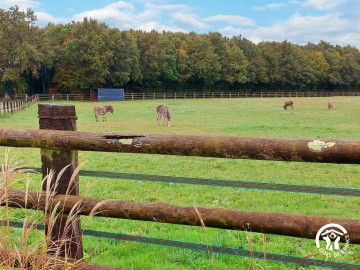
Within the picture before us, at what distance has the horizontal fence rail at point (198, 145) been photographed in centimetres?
248

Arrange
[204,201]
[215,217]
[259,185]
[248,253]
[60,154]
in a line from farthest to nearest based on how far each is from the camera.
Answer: [204,201] < [60,154] < [248,253] < [259,185] < [215,217]

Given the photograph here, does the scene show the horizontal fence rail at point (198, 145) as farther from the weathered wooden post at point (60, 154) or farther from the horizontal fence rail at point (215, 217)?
the horizontal fence rail at point (215, 217)

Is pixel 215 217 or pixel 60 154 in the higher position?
pixel 60 154

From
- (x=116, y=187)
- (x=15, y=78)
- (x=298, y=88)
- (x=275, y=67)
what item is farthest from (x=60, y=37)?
(x=116, y=187)

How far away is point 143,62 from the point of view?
76.5 metres

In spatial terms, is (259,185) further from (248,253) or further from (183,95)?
(183,95)

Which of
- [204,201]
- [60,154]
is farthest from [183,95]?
[60,154]

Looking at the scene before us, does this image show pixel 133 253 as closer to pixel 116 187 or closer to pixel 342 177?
pixel 116 187

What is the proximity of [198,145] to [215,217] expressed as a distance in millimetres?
490

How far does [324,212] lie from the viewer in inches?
262

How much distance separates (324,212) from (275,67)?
95.3m

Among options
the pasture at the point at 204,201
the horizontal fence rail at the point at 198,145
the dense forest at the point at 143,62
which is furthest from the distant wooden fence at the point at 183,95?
the horizontal fence rail at the point at 198,145

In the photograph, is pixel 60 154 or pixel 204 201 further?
pixel 204 201

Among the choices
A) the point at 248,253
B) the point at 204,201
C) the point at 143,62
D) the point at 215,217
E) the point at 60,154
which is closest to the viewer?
the point at 215,217
